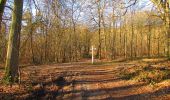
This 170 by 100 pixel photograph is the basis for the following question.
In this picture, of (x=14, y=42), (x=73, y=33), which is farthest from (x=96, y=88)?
(x=73, y=33)

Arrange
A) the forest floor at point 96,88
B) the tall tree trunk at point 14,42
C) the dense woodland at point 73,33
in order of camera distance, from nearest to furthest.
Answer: the forest floor at point 96,88 < the tall tree trunk at point 14,42 < the dense woodland at point 73,33

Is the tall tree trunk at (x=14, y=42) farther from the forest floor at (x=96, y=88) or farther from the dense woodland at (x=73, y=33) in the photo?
the dense woodland at (x=73, y=33)

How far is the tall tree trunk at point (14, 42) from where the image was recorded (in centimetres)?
1772

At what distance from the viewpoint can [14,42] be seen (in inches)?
700

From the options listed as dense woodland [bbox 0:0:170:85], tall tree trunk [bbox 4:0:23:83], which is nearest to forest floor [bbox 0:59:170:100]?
tall tree trunk [bbox 4:0:23:83]

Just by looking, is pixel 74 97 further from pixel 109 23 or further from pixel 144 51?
pixel 144 51

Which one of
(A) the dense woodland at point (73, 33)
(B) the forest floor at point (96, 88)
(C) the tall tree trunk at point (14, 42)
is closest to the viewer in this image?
(B) the forest floor at point (96, 88)

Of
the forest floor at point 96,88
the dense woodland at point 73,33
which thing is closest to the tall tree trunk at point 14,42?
the forest floor at point 96,88

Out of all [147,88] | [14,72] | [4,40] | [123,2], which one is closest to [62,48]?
[4,40]

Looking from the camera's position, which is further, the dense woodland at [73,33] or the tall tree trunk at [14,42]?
the dense woodland at [73,33]

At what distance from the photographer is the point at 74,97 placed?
1291cm

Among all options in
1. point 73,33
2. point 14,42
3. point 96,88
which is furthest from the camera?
point 73,33

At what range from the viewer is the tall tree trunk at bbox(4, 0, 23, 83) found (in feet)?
58.1

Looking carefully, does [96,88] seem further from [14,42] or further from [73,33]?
[73,33]
